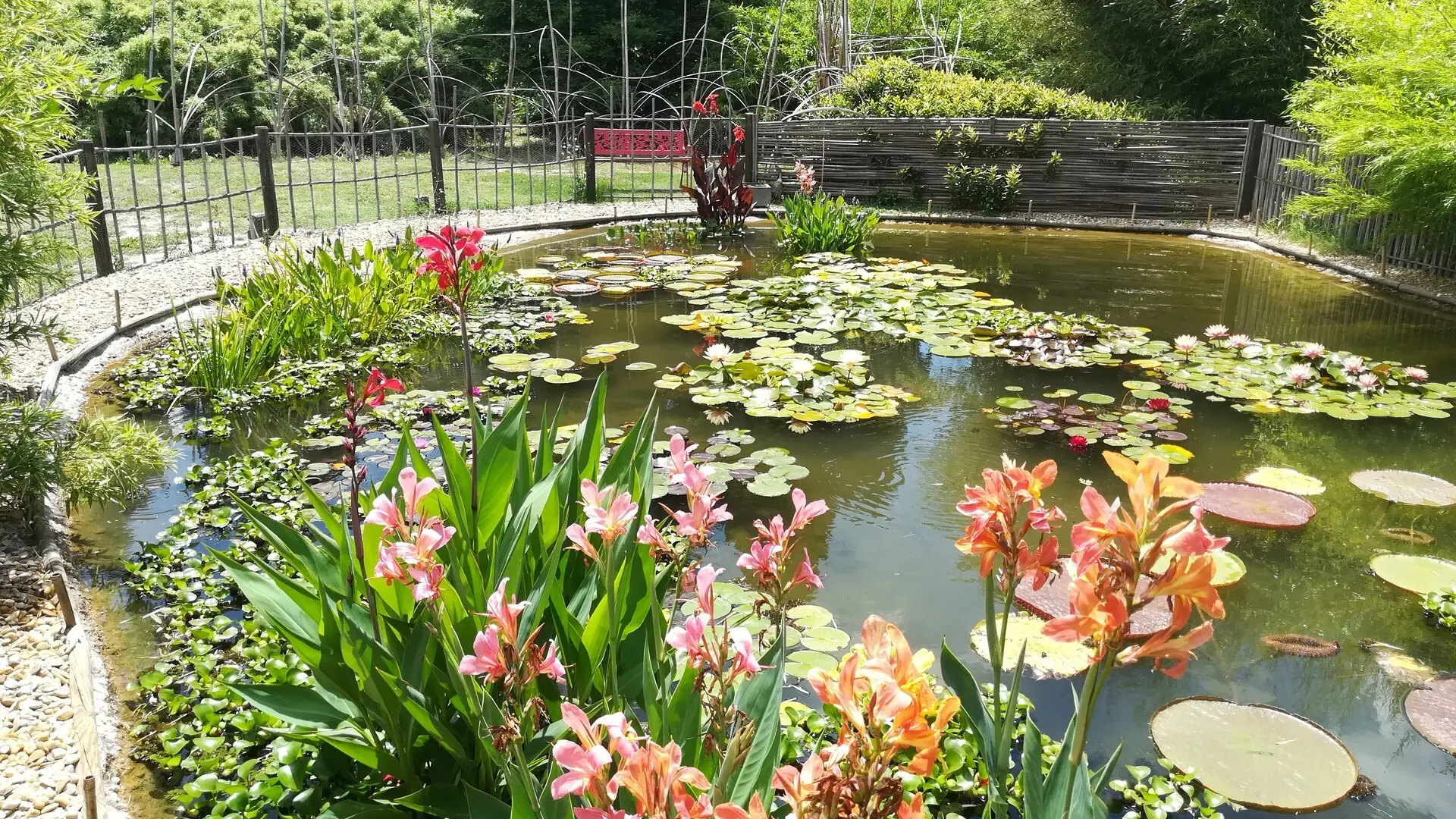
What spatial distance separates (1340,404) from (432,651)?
4.30 m

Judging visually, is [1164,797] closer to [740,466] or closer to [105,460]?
[740,466]

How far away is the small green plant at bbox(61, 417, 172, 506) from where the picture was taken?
9.39 ft

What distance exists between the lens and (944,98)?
11.2m

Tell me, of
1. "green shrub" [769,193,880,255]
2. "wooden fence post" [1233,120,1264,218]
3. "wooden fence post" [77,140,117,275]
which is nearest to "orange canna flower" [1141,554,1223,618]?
"wooden fence post" [77,140,117,275]

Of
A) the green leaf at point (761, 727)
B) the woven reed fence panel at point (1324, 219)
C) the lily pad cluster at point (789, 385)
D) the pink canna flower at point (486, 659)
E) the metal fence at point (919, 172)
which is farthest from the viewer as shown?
the metal fence at point (919, 172)

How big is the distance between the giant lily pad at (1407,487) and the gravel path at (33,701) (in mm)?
3944

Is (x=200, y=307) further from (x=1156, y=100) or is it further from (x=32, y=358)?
(x=1156, y=100)

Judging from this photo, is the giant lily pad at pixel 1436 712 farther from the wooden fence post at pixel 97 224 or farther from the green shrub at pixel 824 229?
the wooden fence post at pixel 97 224

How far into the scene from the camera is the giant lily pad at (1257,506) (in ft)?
10.6

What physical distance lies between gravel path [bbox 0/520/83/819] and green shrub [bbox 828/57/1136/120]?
10.1m

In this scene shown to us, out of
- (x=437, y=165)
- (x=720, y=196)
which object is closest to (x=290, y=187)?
(x=437, y=165)

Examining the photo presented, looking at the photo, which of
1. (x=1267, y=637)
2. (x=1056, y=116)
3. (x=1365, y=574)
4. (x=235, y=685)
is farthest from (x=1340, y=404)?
(x=1056, y=116)

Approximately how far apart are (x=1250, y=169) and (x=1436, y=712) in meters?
8.98

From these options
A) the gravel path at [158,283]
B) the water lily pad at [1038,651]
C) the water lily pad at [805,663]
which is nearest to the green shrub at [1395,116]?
the water lily pad at [1038,651]
